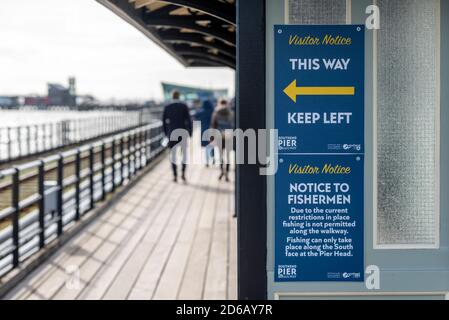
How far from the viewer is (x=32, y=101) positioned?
140 m

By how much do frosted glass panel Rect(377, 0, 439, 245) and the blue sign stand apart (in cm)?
10

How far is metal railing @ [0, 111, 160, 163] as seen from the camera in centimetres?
1873

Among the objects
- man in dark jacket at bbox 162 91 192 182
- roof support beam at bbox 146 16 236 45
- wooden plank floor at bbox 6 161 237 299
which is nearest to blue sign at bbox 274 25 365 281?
roof support beam at bbox 146 16 236 45

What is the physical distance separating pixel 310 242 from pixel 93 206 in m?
7.21

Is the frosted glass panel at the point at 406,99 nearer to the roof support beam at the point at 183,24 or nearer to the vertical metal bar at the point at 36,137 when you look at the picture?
the roof support beam at the point at 183,24

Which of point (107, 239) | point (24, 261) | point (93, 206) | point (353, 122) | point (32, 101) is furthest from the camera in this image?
point (32, 101)

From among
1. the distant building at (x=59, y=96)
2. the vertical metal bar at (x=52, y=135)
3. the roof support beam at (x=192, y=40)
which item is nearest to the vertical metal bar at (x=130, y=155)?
the roof support beam at (x=192, y=40)

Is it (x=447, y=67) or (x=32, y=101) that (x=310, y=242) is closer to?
(x=447, y=67)

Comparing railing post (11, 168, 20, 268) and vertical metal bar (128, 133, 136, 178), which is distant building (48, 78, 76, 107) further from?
railing post (11, 168, 20, 268)

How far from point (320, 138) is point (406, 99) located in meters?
0.42

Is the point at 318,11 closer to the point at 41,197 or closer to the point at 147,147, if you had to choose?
the point at 41,197

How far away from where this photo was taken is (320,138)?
3.01m

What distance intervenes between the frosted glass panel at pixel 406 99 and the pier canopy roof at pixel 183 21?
1.10 metres
